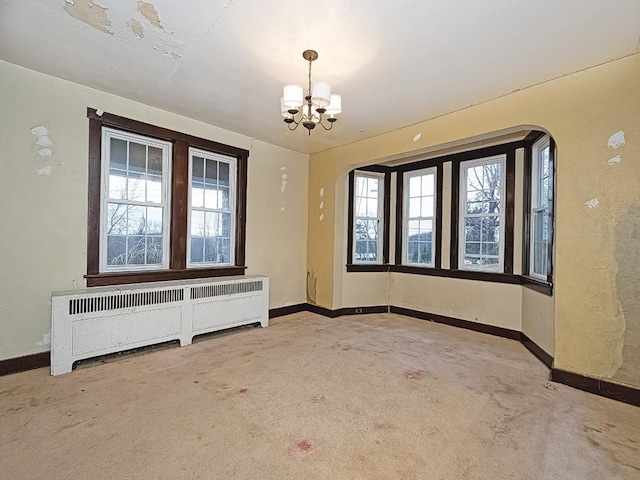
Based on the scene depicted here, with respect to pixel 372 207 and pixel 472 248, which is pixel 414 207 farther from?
pixel 472 248

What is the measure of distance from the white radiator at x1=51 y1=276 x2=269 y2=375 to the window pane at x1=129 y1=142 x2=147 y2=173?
54.7 inches

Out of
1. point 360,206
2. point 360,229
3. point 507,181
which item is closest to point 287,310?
point 360,229

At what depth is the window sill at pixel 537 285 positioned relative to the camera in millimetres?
3443

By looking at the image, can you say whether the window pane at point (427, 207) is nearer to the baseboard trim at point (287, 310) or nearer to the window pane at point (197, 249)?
the baseboard trim at point (287, 310)

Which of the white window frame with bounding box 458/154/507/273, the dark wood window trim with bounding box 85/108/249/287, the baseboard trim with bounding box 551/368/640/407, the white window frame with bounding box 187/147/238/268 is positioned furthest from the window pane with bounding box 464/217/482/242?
the white window frame with bounding box 187/147/238/268

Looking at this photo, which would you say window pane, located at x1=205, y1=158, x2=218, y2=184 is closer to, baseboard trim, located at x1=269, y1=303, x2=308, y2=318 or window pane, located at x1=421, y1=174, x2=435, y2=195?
baseboard trim, located at x1=269, y1=303, x2=308, y2=318

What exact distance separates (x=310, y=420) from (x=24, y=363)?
2842 millimetres

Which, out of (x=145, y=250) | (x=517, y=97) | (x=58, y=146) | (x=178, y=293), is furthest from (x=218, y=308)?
(x=517, y=97)

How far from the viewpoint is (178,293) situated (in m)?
3.75

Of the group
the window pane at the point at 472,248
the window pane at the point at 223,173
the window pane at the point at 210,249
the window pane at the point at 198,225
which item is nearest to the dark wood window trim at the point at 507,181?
the window pane at the point at 472,248

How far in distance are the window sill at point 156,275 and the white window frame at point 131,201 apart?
0.37 ft

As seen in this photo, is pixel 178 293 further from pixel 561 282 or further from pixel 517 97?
pixel 517 97

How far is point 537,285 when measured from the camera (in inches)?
148

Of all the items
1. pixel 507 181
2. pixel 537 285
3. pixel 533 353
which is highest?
pixel 507 181
